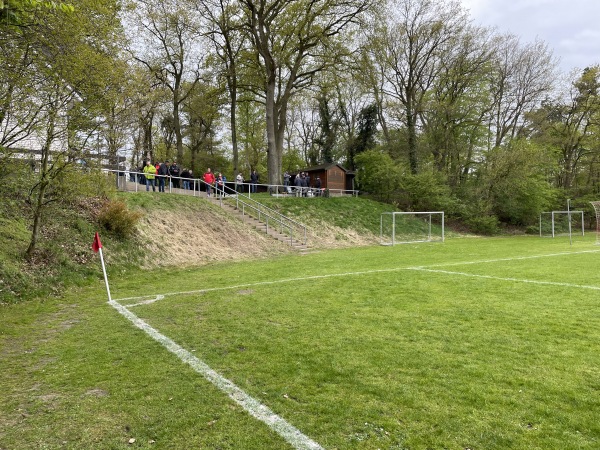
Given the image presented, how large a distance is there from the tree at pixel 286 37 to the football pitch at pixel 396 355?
1991 centimetres

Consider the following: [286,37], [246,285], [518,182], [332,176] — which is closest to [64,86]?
[246,285]

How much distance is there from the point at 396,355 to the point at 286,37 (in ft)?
89.7

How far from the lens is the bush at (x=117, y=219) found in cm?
1308

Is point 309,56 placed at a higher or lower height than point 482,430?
higher

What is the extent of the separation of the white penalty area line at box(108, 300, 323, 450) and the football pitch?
0.02 m

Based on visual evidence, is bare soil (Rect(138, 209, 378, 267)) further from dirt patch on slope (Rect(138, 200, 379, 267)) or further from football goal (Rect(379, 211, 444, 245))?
football goal (Rect(379, 211, 444, 245))

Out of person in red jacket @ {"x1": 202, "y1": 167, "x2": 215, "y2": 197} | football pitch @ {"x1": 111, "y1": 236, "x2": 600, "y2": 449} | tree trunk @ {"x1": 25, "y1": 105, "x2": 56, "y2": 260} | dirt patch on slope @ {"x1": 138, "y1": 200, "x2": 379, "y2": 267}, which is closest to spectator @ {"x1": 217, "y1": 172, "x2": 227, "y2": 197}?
person in red jacket @ {"x1": 202, "y1": 167, "x2": 215, "y2": 197}

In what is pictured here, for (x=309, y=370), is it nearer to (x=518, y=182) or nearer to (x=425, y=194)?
(x=425, y=194)

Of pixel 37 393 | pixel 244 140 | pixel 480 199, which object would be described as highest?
pixel 244 140

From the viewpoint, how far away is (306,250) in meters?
19.3

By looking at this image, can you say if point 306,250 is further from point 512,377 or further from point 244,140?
point 244,140

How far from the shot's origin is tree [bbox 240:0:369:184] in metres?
25.8

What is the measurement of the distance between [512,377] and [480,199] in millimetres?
30622

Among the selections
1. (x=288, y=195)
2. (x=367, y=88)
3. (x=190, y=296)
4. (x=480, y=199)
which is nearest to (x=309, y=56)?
(x=367, y=88)
